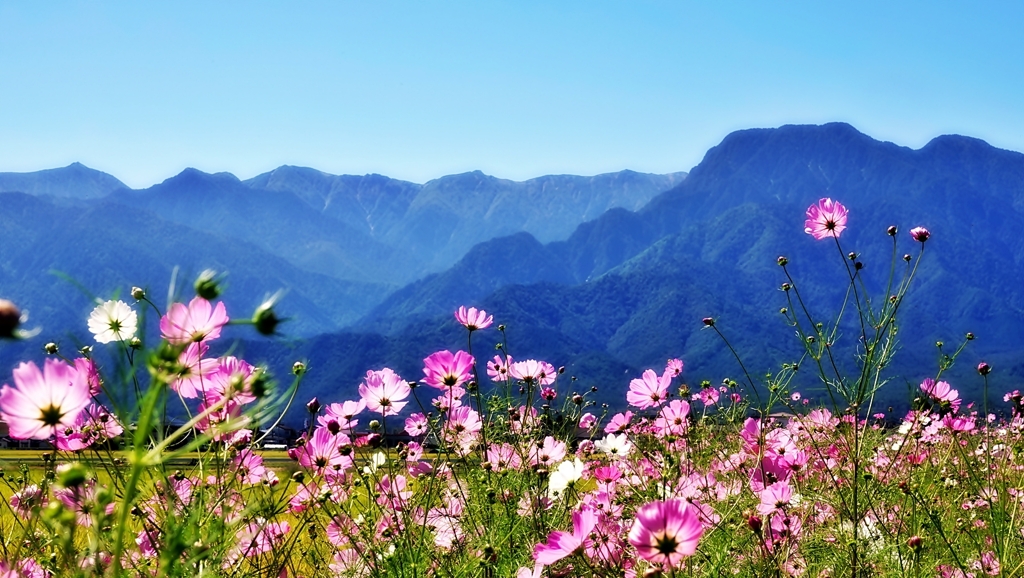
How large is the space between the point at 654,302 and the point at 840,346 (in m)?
28.9

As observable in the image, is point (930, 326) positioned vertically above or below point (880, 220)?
below

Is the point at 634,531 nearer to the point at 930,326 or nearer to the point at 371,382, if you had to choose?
the point at 371,382

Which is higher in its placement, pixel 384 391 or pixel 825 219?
pixel 825 219

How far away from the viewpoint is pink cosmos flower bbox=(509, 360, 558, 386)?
2.78 meters

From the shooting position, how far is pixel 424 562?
2.05 metres

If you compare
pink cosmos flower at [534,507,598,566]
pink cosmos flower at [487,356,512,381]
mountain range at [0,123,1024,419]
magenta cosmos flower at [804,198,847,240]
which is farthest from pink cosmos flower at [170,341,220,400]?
mountain range at [0,123,1024,419]

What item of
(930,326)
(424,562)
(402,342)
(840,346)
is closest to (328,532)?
(424,562)

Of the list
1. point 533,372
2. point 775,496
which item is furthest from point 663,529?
point 533,372

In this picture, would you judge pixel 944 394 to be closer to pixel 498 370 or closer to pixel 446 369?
pixel 498 370

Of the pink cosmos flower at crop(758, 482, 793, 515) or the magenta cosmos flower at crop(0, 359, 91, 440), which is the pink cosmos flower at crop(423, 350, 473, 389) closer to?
the pink cosmos flower at crop(758, 482, 793, 515)

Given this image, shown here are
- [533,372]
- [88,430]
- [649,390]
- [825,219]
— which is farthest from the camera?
[533,372]

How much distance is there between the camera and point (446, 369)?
6.97ft

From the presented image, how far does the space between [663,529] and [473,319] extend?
148cm

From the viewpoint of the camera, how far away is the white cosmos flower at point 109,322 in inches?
60.0
